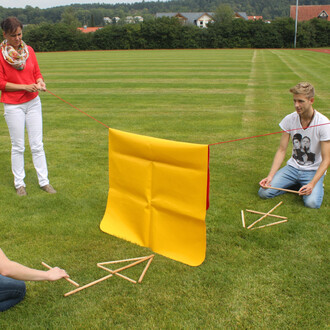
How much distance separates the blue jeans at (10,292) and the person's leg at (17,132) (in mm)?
2623

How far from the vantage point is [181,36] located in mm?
51281

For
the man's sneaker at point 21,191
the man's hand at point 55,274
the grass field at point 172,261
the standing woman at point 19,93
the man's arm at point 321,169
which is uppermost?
the standing woman at point 19,93

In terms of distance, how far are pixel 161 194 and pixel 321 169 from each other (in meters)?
2.16

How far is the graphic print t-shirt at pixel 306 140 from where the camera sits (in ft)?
16.6

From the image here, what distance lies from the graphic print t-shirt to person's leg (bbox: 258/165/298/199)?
0.10 m

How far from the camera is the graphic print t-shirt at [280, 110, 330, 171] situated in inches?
200

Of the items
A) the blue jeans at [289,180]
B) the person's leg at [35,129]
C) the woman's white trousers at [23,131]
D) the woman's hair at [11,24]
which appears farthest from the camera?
the person's leg at [35,129]

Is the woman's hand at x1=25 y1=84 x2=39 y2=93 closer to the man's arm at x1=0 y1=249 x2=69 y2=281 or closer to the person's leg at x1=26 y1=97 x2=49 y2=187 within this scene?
the person's leg at x1=26 y1=97 x2=49 y2=187

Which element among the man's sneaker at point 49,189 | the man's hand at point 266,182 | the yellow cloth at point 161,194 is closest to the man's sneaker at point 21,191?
the man's sneaker at point 49,189

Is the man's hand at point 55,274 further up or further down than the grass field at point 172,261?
further up

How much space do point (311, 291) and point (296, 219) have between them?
142 centimetres

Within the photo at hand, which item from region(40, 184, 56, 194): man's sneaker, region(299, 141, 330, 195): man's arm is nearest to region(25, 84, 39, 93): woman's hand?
region(40, 184, 56, 194): man's sneaker

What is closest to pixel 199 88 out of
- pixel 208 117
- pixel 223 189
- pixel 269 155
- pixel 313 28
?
pixel 208 117

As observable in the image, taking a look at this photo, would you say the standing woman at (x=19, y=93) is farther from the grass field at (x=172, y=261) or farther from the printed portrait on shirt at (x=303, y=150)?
the printed portrait on shirt at (x=303, y=150)
